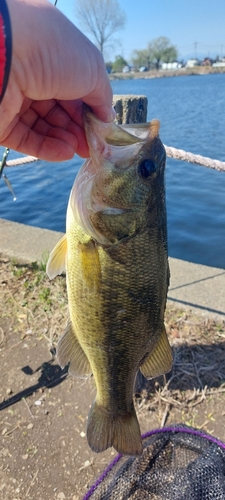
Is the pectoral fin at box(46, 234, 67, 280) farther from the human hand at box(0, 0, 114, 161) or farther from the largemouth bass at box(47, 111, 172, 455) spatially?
the human hand at box(0, 0, 114, 161)

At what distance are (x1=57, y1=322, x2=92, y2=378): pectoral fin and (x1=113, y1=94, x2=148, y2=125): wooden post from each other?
1715 mm

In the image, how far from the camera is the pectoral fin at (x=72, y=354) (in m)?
2.05

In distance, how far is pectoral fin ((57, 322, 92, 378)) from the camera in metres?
2.05

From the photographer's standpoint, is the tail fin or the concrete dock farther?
the concrete dock

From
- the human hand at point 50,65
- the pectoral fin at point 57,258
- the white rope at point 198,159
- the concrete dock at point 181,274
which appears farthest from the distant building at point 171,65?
the human hand at point 50,65

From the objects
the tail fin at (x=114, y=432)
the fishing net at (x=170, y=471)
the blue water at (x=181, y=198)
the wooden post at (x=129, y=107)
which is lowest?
the blue water at (x=181, y=198)

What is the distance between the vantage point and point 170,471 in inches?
97.0

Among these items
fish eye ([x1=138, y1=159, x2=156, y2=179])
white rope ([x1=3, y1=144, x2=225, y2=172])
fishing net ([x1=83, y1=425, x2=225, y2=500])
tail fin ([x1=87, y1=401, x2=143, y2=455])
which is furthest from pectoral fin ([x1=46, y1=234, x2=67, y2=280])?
white rope ([x1=3, y1=144, x2=225, y2=172])

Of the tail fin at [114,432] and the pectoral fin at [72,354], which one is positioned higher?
the pectoral fin at [72,354]

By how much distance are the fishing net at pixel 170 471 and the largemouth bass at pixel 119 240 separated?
95 centimetres

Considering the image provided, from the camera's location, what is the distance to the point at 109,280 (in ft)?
5.78

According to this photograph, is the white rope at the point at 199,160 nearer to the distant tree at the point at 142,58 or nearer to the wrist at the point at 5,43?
the wrist at the point at 5,43

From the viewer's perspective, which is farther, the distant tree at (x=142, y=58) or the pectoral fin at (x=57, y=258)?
the distant tree at (x=142, y=58)

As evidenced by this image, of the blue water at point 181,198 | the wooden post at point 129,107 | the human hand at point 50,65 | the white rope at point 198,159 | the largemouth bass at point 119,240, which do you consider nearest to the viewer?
the human hand at point 50,65
